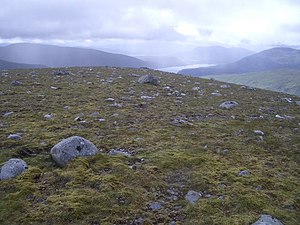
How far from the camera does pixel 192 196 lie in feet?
32.4

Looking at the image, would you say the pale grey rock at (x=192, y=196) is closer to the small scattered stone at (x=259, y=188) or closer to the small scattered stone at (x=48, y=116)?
the small scattered stone at (x=259, y=188)

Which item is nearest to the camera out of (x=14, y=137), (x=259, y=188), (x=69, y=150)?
(x=259, y=188)

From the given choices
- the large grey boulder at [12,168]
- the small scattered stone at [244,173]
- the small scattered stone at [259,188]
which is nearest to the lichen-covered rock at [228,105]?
the small scattered stone at [244,173]

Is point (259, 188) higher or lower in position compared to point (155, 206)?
higher

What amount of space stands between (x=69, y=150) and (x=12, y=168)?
220cm

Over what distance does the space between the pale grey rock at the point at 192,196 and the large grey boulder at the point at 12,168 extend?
627 centimetres

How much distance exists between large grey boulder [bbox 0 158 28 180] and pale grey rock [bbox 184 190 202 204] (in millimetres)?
6266

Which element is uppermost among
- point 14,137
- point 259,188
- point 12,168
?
point 14,137

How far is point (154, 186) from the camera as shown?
10438mm

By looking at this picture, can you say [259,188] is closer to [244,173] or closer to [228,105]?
[244,173]

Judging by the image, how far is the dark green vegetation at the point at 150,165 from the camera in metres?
8.94

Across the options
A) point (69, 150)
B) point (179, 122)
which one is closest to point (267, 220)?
point (69, 150)

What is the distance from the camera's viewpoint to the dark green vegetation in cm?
894

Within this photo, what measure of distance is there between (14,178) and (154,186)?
202 inches
